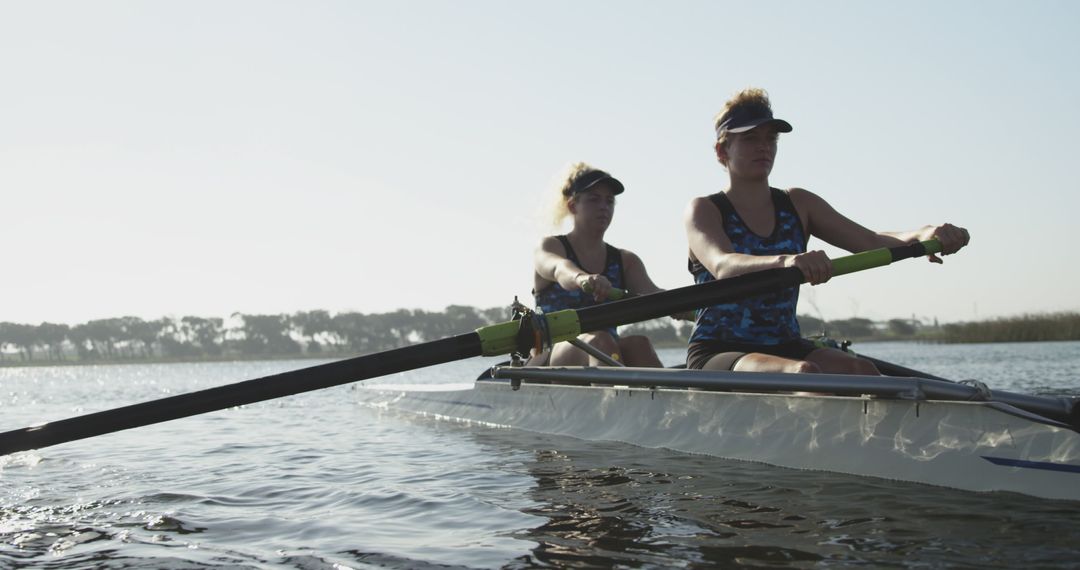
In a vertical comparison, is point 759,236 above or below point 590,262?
below

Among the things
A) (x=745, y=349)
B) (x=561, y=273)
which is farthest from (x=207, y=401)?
(x=561, y=273)

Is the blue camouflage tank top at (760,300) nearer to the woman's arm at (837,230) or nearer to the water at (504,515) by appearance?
the woman's arm at (837,230)

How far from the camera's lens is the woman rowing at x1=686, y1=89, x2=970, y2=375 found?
17.7 ft

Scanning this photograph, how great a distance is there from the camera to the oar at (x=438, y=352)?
4410 mm

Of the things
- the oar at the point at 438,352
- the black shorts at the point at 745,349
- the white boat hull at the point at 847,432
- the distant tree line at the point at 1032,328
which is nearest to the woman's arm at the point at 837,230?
the oar at the point at 438,352

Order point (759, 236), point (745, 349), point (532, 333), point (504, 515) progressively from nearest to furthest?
point (504, 515) < point (532, 333) < point (759, 236) < point (745, 349)

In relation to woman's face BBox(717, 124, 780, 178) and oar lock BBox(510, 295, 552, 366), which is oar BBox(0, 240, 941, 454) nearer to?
oar lock BBox(510, 295, 552, 366)

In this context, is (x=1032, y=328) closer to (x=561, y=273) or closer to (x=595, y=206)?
(x=595, y=206)

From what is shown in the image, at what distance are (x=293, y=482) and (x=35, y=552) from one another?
2050mm

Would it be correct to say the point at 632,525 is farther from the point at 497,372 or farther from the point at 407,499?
the point at 497,372

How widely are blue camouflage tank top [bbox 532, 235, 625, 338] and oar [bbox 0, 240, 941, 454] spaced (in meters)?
3.41

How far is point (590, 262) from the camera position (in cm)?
839

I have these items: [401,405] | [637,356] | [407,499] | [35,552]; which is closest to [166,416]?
[35,552]

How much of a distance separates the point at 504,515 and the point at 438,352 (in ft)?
2.90
